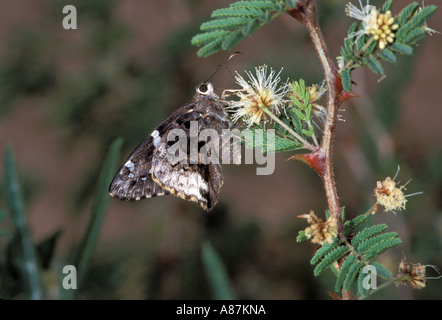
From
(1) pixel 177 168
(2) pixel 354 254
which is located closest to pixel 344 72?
(2) pixel 354 254

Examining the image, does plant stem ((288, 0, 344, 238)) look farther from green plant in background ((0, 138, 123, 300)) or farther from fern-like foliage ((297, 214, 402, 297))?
green plant in background ((0, 138, 123, 300))

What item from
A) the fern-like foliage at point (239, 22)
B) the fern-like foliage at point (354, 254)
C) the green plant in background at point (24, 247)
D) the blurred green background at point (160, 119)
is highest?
the blurred green background at point (160, 119)

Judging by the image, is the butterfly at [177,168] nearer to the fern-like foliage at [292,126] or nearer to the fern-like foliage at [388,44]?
the fern-like foliage at [292,126]

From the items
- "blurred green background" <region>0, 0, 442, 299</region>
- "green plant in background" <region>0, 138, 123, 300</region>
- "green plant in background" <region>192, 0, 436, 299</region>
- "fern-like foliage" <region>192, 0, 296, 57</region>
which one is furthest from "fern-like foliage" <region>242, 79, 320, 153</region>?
"blurred green background" <region>0, 0, 442, 299</region>

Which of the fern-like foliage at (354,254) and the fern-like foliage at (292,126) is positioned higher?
the fern-like foliage at (292,126)

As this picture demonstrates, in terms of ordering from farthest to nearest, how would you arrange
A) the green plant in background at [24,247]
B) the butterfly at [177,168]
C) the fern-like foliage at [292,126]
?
the butterfly at [177,168], the green plant in background at [24,247], the fern-like foliage at [292,126]

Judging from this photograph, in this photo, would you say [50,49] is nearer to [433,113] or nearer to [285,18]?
[285,18]

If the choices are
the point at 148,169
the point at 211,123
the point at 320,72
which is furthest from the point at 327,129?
the point at 320,72

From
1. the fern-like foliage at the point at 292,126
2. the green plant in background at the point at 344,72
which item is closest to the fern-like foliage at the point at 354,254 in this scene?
the green plant in background at the point at 344,72
